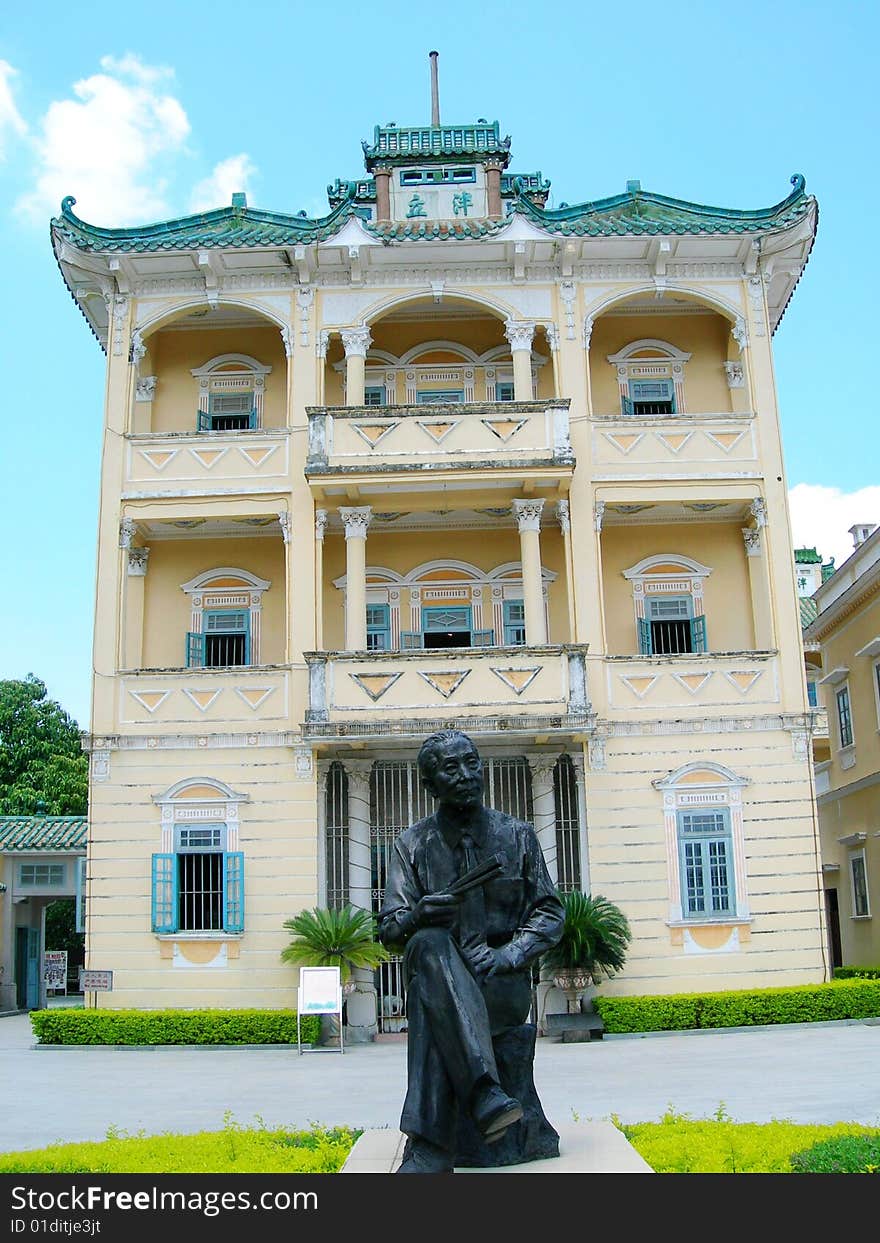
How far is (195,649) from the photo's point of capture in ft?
75.8

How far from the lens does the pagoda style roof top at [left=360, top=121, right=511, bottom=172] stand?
25.1 m

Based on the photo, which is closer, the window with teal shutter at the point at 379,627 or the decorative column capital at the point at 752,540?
the decorative column capital at the point at 752,540

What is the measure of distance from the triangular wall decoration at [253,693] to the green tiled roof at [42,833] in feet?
27.5

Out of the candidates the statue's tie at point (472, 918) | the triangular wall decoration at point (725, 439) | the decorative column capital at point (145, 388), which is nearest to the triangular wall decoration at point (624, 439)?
the triangular wall decoration at point (725, 439)

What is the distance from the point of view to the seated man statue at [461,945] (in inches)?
244

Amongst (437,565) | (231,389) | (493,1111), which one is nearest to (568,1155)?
(493,1111)

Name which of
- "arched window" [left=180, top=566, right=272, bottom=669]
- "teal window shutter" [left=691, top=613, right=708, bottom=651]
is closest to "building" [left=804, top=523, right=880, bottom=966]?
"teal window shutter" [left=691, top=613, right=708, bottom=651]

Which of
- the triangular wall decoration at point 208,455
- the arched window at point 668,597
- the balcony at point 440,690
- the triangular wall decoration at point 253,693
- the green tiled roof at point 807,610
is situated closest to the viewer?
the balcony at point 440,690

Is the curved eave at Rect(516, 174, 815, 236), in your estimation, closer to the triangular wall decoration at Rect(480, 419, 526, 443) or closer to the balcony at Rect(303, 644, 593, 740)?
the triangular wall decoration at Rect(480, 419, 526, 443)

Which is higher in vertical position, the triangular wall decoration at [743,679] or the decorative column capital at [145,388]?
the decorative column capital at [145,388]

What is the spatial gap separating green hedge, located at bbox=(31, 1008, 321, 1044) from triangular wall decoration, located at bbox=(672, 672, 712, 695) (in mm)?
8075

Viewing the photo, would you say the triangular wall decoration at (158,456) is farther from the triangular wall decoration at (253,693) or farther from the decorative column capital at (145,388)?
the triangular wall decoration at (253,693)
